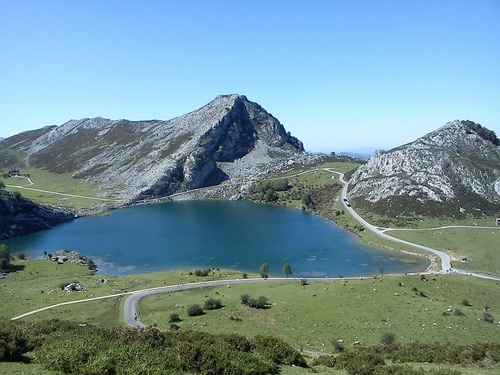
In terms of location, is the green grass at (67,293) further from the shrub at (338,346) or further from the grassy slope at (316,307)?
the shrub at (338,346)

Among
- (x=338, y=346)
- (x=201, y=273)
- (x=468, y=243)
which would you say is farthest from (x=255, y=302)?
(x=468, y=243)

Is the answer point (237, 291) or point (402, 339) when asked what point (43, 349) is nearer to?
point (402, 339)

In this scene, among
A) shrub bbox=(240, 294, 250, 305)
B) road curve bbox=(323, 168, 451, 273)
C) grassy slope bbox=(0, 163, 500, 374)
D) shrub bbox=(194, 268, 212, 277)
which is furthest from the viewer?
road curve bbox=(323, 168, 451, 273)

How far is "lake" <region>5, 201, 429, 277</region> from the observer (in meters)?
95.1

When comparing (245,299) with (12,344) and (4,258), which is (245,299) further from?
(4,258)

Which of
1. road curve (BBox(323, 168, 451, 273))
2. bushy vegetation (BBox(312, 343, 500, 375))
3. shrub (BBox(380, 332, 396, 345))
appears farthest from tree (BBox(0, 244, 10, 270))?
road curve (BBox(323, 168, 451, 273))

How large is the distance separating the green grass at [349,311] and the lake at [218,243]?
20.6 metres

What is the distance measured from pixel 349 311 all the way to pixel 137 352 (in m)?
41.1

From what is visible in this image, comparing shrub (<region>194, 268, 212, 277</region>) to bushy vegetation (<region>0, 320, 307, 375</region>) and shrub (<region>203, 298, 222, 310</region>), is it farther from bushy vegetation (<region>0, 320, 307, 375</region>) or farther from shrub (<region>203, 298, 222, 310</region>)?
bushy vegetation (<region>0, 320, 307, 375</region>)

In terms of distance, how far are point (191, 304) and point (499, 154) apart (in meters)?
157

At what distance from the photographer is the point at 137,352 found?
71.8 ft

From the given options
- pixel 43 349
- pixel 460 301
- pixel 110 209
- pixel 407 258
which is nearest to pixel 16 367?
pixel 43 349

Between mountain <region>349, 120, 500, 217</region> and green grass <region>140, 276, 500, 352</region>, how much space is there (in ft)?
228

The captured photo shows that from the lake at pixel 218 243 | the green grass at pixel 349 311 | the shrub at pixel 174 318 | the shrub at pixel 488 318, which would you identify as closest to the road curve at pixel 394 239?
the lake at pixel 218 243
